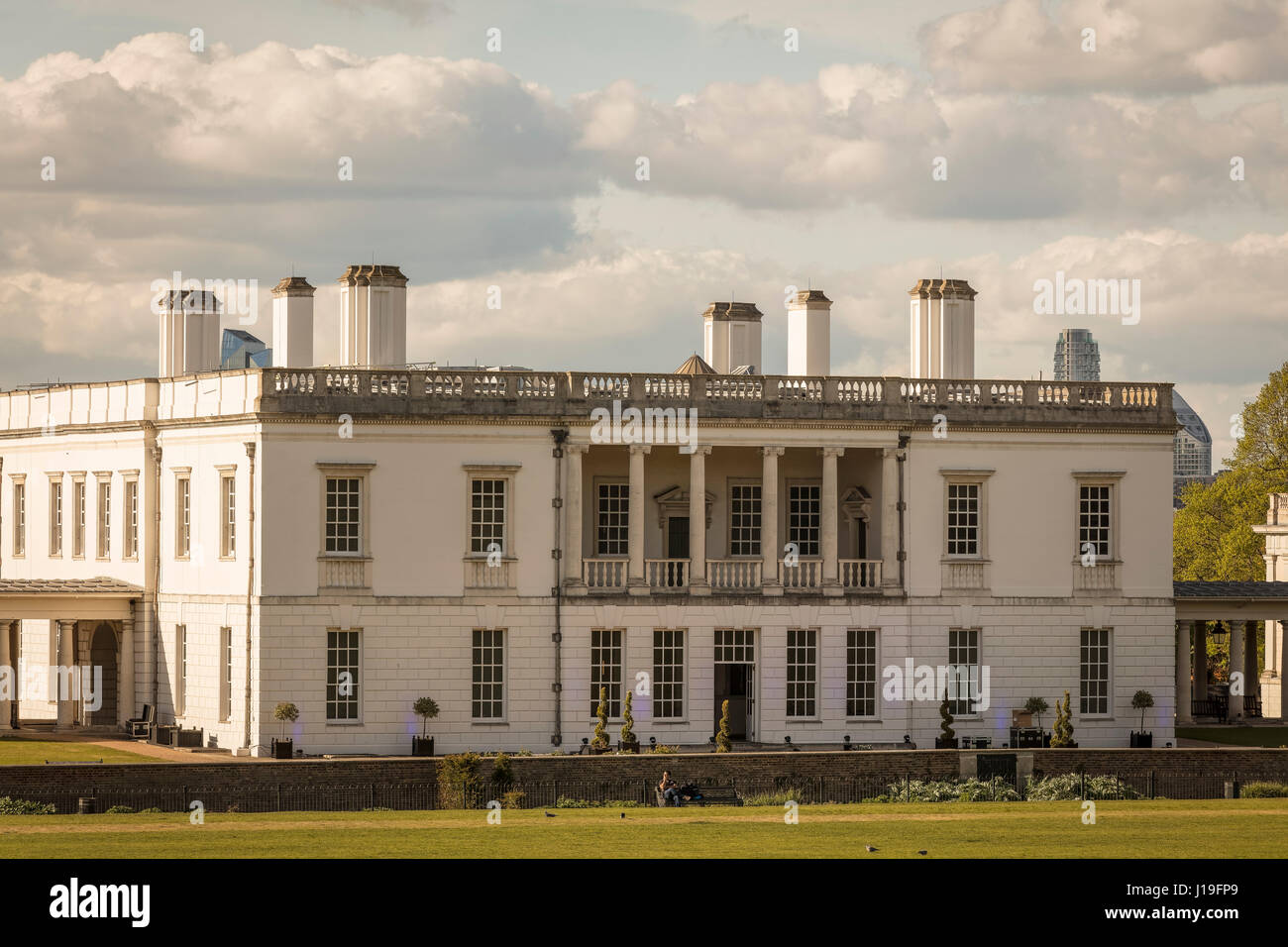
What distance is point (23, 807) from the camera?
4497cm

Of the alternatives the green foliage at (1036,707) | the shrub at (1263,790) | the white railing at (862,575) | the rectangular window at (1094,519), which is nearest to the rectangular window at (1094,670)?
the green foliage at (1036,707)

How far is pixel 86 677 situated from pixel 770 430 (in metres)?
20.7

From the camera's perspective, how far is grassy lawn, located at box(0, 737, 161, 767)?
53.9 meters

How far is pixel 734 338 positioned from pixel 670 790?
2161 centimetres

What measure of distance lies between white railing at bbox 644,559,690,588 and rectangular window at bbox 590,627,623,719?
5.89 feet

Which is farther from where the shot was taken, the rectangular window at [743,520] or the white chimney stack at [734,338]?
the white chimney stack at [734,338]

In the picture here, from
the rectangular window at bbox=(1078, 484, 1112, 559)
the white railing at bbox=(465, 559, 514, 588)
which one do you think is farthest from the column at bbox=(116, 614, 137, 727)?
the rectangular window at bbox=(1078, 484, 1112, 559)

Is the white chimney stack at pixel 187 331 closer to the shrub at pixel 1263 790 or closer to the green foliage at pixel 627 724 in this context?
the green foliage at pixel 627 724

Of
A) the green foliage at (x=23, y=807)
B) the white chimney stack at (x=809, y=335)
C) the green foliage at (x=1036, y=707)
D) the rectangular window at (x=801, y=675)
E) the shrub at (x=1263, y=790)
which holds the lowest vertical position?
the shrub at (x=1263, y=790)

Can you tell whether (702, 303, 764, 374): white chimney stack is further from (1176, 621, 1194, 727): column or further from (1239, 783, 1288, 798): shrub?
(1239, 783, 1288, 798): shrub

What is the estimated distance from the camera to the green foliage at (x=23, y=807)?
4488 centimetres

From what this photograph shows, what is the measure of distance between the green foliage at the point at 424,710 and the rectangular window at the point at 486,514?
13.4ft
